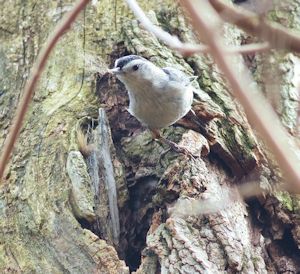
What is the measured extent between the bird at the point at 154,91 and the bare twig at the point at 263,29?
1.68 meters

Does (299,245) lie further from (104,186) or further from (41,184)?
(41,184)

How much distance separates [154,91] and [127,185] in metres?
0.68

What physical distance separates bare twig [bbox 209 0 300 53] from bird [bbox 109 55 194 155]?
168 centimetres

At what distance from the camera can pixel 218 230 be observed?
197 cm

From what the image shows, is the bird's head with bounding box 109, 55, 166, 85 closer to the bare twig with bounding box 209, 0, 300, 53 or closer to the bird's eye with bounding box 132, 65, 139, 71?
the bird's eye with bounding box 132, 65, 139, 71

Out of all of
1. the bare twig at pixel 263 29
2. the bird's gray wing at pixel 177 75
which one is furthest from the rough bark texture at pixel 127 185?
the bare twig at pixel 263 29

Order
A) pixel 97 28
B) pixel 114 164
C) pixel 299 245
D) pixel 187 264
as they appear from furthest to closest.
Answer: pixel 97 28 → pixel 114 164 → pixel 299 245 → pixel 187 264

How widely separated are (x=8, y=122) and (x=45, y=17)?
0.63 metres

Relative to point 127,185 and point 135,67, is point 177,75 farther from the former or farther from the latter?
point 127,185

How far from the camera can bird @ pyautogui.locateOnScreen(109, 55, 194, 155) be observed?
242cm

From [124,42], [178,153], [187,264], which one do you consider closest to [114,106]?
[124,42]

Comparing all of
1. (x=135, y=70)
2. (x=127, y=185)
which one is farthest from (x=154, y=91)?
(x=127, y=185)

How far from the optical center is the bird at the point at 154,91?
2.42m

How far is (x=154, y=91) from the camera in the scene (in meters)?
2.80
